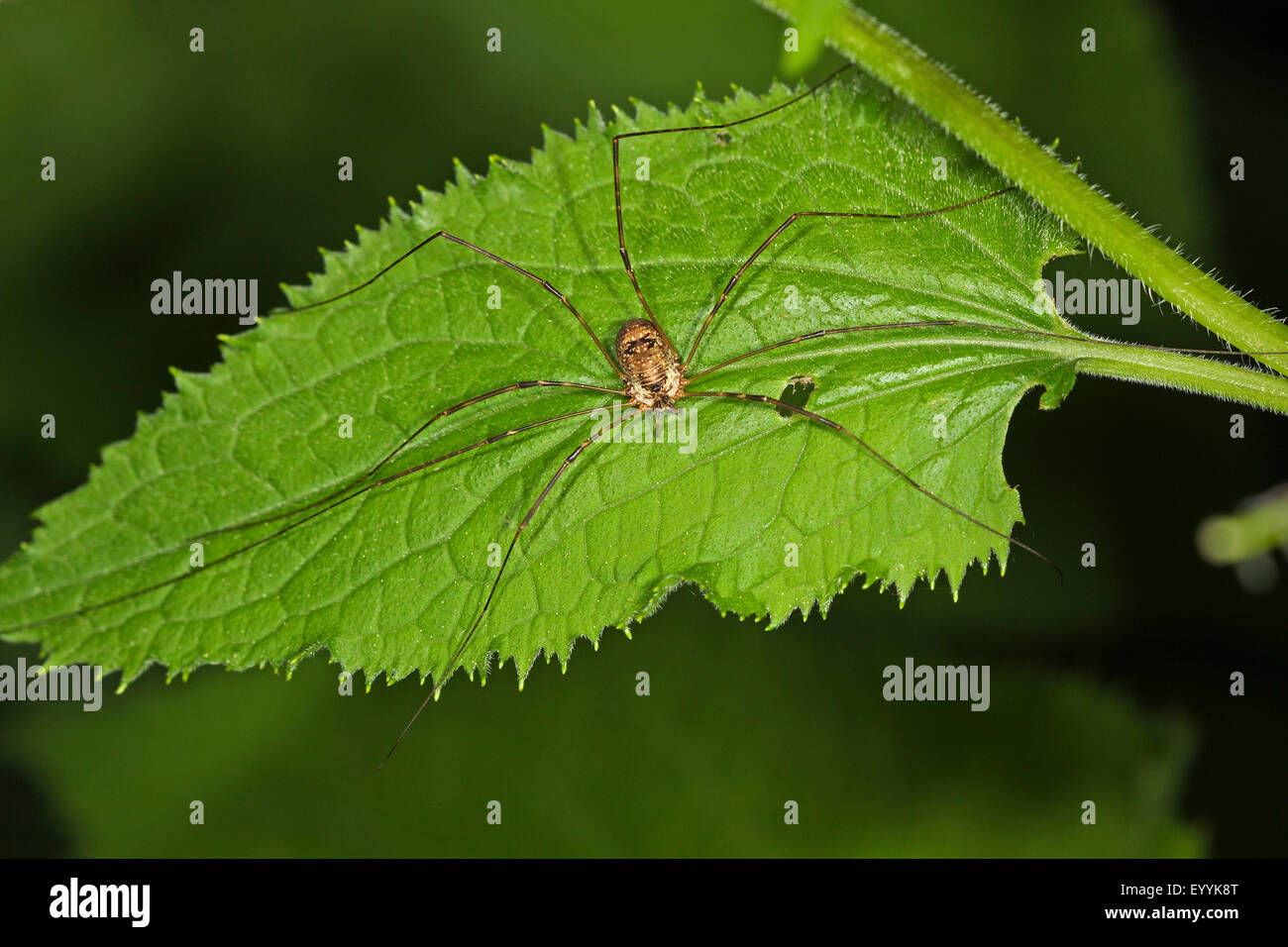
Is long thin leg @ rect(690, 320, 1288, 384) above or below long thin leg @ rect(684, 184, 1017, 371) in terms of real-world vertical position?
below

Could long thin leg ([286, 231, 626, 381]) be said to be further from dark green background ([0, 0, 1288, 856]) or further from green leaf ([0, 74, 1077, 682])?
dark green background ([0, 0, 1288, 856])

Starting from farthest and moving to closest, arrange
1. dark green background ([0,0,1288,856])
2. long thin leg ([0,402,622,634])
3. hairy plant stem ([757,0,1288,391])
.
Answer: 1. dark green background ([0,0,1288,856])
2. long thin leg ([0,402,622,634])
3. hairy plant stem ([757,0,1288,391])

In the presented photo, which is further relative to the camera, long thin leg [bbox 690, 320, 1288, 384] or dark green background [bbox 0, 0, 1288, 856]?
dark green background [bbox 0, 0, 1288, 856]

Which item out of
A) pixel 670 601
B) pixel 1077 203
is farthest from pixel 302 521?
pixel 1077 203

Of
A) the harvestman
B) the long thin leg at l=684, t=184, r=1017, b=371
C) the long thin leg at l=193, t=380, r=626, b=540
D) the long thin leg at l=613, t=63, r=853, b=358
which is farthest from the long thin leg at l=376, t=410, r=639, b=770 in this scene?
the long thin leg at l=684, t=184, r=1017, b=371
